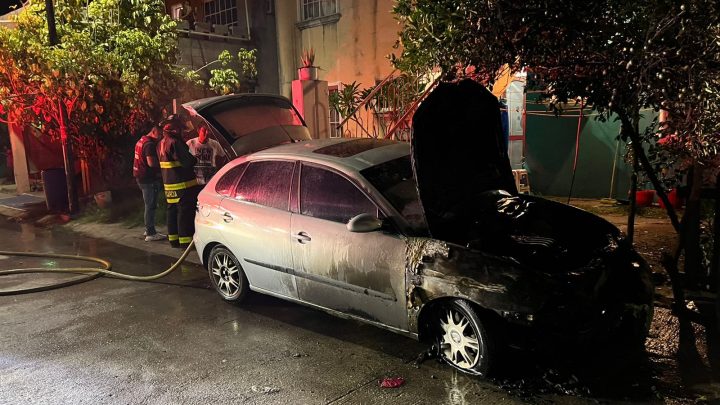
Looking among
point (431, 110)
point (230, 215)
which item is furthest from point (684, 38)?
point (230, 215)

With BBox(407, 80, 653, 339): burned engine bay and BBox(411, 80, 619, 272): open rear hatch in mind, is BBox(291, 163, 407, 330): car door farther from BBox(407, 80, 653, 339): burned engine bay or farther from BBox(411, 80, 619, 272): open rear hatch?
BBox(411, 80, 619, 272): open rear hatch

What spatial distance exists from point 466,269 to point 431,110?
4.42ft

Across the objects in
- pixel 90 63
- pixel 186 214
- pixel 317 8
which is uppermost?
pixel 317 8

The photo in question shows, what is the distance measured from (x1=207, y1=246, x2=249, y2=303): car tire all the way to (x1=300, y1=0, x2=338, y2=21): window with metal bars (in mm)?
8747

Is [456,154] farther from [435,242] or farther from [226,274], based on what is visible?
[226,274]

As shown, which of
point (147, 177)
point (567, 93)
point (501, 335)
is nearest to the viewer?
point (501, 335)

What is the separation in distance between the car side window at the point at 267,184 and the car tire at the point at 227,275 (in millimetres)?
661

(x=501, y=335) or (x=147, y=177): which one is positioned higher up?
(x=147, y=177)

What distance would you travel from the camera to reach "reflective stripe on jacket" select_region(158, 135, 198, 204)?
7711mm

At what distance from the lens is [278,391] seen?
364 cm

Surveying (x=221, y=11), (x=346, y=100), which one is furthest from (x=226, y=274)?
(x=221, y=11)

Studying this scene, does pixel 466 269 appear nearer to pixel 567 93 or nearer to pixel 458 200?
pixel 458 200

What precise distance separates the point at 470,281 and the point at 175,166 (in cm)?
558

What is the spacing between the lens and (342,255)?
4.15 metres
